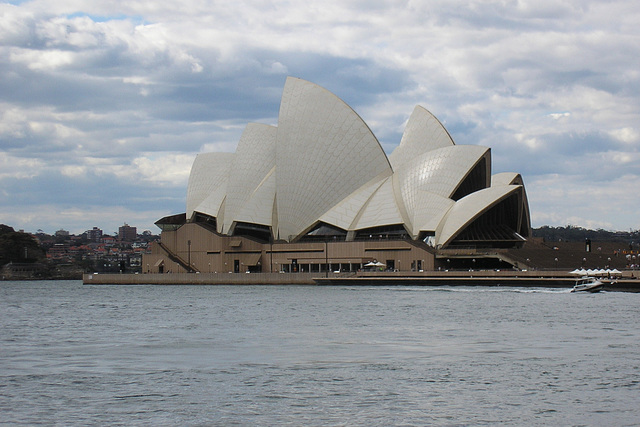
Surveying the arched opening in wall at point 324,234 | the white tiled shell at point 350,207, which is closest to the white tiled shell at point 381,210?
the white tiled shell at point 350,207

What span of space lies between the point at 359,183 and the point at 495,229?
12840 mm

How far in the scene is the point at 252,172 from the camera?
286 feet

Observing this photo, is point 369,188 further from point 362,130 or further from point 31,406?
point 31,406

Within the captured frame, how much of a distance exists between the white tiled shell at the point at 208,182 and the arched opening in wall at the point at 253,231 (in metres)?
3.39

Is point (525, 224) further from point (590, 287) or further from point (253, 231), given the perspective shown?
point (590, 287)

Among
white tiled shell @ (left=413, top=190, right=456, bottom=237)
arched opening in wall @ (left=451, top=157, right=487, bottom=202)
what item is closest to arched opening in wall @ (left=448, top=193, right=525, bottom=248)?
white tiled shell @ (left=413, top=190, right=456, bottom=237)

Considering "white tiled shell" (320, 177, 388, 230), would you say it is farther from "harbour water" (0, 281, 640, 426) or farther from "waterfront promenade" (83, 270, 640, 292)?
"harbour water" (0, 281, 640, 426)

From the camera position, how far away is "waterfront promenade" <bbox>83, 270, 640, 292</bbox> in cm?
6462

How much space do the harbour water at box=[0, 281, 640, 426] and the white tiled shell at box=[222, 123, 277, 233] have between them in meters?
46.0

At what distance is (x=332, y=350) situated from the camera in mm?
25984

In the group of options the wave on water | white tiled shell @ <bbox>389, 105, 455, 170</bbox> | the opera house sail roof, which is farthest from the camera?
white tiled shell @ <bbox>389, 105, 455, 170</bbox>

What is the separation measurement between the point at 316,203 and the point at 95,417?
6548 cm

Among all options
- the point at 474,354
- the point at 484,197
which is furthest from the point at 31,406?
the point at 484,197

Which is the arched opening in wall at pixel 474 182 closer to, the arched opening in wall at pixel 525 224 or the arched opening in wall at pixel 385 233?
the arched opening in wall at pixel 385 233
